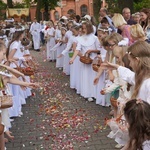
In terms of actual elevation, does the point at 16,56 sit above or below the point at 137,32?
below

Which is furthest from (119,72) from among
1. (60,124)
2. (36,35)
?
(36,35)

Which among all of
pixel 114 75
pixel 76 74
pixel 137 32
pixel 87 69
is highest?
pixel 137 32

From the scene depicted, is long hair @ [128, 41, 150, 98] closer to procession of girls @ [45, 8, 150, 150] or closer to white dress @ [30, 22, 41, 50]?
procession of girls @ [45, 8, 150, 150]

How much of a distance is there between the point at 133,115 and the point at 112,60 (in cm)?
297

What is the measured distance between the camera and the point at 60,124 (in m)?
5.76

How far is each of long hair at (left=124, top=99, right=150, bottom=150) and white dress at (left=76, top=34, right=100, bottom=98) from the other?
4553mm

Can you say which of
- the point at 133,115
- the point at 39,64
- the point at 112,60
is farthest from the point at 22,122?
the point at 39,64

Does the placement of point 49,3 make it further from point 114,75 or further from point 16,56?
point 114,75

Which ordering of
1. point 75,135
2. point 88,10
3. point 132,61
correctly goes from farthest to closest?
point 88,10
point 75,135
point 132,61

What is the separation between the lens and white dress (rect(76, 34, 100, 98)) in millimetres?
7094

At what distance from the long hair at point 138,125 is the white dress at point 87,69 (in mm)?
4553

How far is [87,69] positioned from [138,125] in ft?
16.0

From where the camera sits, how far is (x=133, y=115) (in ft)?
8.25

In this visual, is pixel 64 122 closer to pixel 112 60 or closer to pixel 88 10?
pixel 112 60
